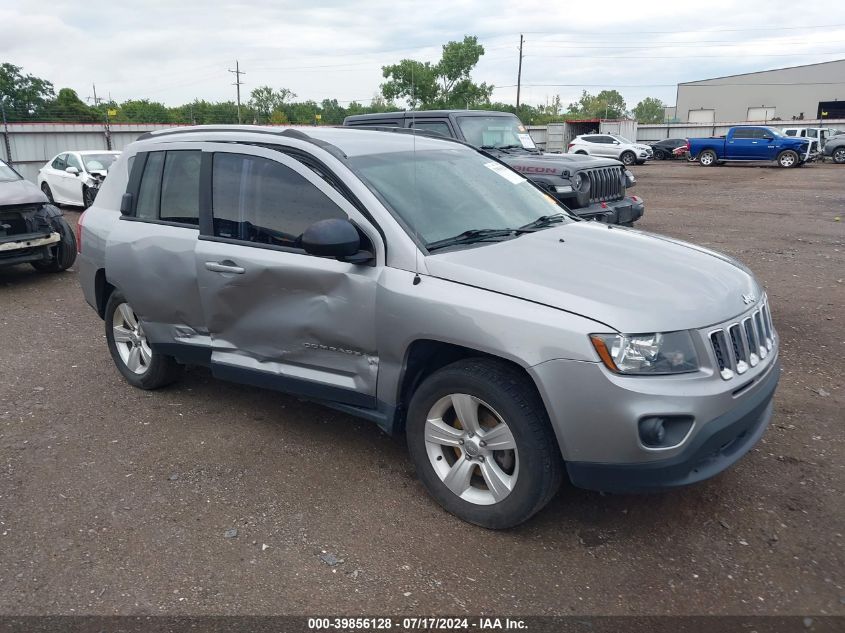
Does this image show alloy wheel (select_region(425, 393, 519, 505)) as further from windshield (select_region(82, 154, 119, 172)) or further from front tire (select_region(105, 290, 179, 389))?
windshield (select_region(82, 154, 119, 172))

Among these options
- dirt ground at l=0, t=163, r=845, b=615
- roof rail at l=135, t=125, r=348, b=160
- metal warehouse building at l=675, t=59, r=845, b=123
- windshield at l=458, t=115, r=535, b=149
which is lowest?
dirt ground at l=0, t=163, r=845, b=615

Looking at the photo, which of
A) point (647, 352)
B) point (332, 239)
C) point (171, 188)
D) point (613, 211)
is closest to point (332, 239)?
point (332, 239)

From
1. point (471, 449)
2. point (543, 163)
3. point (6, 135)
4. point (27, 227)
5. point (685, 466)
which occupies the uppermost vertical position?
point (6, 135)

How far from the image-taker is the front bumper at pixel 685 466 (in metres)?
2.96

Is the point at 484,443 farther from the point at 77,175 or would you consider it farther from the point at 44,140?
the point at 44,140

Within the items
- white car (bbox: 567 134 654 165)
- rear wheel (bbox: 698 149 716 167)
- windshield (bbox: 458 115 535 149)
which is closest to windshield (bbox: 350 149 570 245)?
windshield (bbox: 458 115 535 149)

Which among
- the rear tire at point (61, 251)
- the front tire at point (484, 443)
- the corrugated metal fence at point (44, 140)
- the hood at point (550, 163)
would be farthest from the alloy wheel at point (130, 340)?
the corrugated metal fence at point (44, 140)

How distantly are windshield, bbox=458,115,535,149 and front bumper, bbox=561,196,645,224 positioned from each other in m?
1.55

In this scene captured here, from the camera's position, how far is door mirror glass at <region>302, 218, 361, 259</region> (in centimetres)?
348

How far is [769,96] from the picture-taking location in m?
65.0

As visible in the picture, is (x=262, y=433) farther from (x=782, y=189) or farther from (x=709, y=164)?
(x=709, y=164)

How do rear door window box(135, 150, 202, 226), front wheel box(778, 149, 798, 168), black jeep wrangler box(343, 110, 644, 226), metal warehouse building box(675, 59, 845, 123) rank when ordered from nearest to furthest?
rear door window box(135, 150, 202, 226), black jeep wrangler box(343, 110, 644, 226), front wheel box(778, 149, 798, 168), metal warehouse building box(675, 59, 845, 123)

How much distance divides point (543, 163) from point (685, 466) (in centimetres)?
765

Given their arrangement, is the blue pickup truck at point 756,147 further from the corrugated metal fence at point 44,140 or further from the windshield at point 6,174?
the windshield at point 6,174
